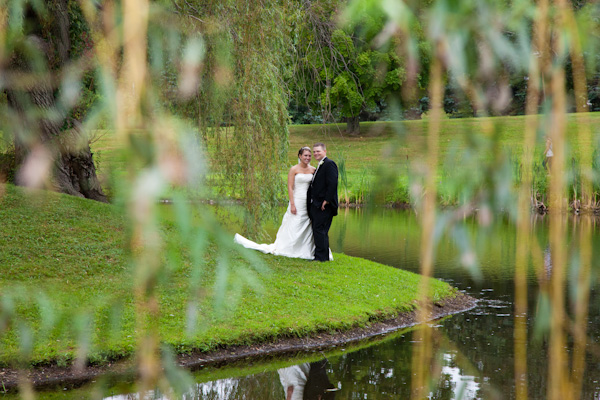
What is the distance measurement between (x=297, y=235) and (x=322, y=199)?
29.2 inches

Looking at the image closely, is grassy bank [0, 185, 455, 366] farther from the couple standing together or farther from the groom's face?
the groom's face

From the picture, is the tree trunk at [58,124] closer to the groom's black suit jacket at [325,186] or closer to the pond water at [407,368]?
the pond water at [407,368]

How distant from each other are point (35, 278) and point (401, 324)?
4.09 metres

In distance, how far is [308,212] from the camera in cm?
962

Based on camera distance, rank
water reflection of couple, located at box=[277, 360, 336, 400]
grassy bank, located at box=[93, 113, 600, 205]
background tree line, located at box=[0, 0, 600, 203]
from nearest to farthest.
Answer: grassy bank, located at box=[93, 113, 600, 205], water reflection of couple, located at box=[277, 360, 336, 400], background tree line, located at box=[0, 0, 600, 203]

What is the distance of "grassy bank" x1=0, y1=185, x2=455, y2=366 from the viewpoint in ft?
17.8

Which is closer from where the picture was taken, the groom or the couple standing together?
the groom

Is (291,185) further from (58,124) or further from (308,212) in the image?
(58,124)

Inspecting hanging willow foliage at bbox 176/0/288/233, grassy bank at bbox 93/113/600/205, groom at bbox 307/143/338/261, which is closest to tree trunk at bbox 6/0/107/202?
hanging willow foliage at bbox 176/0/288/233

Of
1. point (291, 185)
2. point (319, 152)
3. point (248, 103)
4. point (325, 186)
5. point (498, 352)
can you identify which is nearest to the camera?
point (498, 352)

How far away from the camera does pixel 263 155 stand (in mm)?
8594

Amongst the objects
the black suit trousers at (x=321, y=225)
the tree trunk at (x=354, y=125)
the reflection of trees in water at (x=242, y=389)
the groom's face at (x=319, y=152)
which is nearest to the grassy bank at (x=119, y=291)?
the black suit trousers at (x=321, y=225)

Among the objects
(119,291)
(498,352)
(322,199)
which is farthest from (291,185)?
(498,352)

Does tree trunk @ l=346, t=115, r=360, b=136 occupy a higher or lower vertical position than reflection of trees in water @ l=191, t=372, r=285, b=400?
higher
